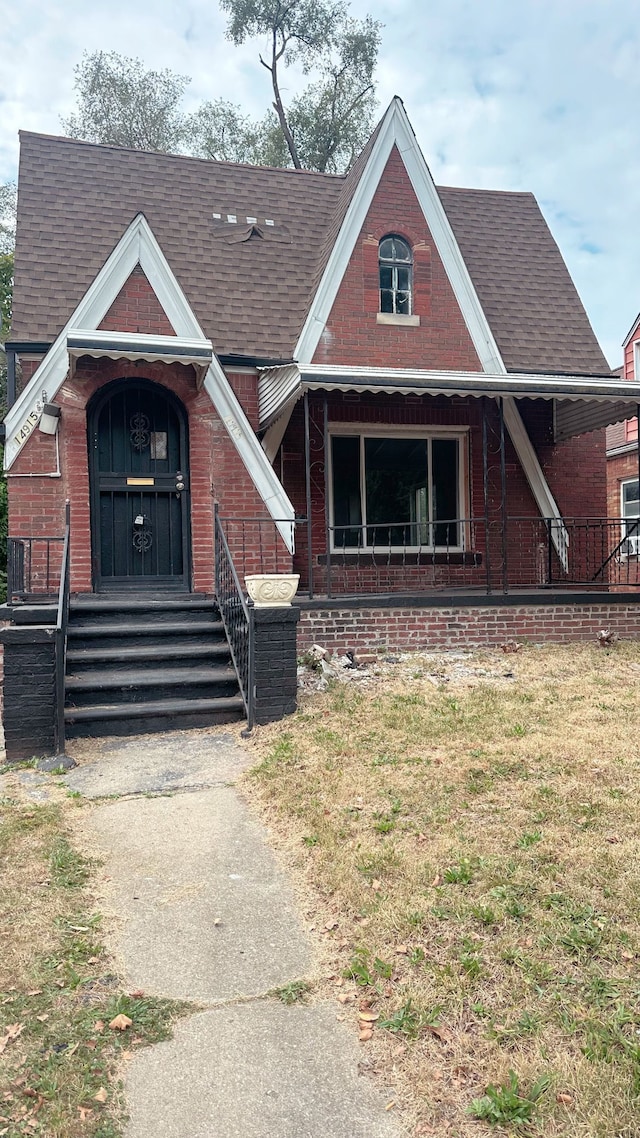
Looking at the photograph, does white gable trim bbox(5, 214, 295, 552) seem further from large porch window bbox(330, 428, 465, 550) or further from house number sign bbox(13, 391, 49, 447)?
large porch window bbox(330, 428, 465, 550)

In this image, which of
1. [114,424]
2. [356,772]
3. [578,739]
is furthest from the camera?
[114,424]

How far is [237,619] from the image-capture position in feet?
25.2

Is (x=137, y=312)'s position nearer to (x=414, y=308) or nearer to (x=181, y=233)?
(x=181, y=233)

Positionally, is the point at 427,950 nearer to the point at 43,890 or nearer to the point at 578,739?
the point at 43,890

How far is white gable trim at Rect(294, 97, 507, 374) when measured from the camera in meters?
10.8

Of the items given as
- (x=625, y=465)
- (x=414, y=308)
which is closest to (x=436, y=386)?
(x=414, y=308)

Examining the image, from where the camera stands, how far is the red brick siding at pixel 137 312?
31.7 feet

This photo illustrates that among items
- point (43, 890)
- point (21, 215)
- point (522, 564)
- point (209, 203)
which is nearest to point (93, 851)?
point (43, 890)

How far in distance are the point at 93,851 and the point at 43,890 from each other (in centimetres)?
58

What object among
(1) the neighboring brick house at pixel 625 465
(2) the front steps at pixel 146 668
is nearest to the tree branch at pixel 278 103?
(1) the neighboring brick house at pixel 625 465

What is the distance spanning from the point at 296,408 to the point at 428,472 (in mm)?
2331

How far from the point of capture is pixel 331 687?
7781 millimetres

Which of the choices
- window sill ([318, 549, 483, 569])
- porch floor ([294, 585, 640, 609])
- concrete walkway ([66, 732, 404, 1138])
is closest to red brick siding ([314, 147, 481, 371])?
window sill ([318, 549, 483, 569])

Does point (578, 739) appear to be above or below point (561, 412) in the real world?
below
